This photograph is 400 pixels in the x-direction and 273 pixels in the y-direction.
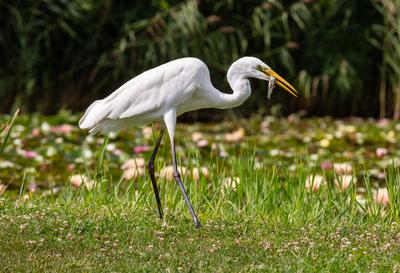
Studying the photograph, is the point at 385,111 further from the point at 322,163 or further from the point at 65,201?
the point at 65,201

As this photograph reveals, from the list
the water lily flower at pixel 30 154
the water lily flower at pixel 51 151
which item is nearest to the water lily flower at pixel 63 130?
the water lily flower at pixel 51 151

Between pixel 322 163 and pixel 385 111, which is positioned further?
pixel 385 111

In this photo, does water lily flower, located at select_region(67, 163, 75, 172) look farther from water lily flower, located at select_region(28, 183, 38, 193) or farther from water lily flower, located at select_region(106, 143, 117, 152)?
water lily flower, located at select_region(106, 143, 117, 152)

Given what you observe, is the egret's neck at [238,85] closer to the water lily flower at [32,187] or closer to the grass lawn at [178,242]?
the grass lawn at [178,242]

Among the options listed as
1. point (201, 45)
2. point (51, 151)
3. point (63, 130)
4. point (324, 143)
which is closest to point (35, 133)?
point (63, 130)

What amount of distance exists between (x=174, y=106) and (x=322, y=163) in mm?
2523

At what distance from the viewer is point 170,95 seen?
15.6ft

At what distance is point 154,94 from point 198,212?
33.2 inches

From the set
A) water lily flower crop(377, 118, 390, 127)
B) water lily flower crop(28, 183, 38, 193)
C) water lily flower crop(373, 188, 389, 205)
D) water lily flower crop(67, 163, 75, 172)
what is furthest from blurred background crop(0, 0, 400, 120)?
water lily flower crop(373, 188, 389, 205)

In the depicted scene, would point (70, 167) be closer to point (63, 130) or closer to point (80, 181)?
point (80, 181)

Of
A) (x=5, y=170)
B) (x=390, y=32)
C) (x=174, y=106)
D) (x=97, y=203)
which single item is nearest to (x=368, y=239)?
(x=174, y=106)

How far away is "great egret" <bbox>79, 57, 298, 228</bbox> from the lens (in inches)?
188

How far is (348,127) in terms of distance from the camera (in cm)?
884

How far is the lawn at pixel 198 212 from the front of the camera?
13.0 ft
